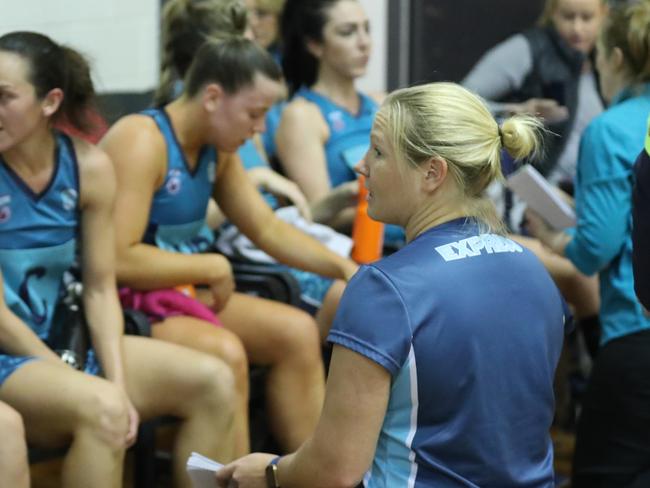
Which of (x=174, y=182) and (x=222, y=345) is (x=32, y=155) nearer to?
(x=174, y=182)

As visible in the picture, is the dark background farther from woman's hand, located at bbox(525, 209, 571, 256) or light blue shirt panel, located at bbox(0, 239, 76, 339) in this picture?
light blue shirt panel, located at bbox(0, 239, 76, 339)

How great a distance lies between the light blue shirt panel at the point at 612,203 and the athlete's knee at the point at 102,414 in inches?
49.6

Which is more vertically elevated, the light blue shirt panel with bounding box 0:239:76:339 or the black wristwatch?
the black wristwatch

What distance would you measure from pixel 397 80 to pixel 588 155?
2654 millimetres

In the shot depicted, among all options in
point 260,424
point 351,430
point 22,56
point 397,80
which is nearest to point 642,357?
point 260,424

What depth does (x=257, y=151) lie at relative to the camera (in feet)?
13.3

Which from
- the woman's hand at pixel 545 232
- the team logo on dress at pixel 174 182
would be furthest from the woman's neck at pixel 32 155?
the woman's hand at pixel 545 232

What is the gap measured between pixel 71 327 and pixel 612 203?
1.36 meters

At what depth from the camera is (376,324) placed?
1.82 m

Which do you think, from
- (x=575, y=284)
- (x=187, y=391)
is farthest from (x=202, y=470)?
(x=575, y=284)

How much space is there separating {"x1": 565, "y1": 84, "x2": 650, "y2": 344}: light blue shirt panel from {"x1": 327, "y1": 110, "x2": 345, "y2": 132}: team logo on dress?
115 centimetres

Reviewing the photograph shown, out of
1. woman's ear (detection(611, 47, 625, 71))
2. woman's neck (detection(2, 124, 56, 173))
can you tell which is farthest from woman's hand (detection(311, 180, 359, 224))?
woman's neck (detection(2, 124, 56, 173))

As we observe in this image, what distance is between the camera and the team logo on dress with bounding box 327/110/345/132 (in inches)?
162

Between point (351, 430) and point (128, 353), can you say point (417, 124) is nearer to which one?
point (351, 430)
